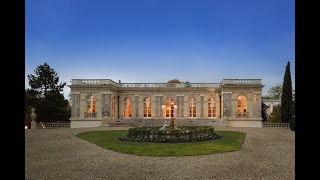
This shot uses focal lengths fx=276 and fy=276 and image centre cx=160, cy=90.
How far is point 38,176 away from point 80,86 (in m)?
34.5

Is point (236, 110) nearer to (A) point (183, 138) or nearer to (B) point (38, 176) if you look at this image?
(A) point (183, 138)

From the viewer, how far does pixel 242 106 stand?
140 feet

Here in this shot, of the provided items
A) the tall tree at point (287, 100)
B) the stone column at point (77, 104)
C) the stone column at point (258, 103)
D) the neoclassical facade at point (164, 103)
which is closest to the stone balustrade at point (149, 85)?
the neoclassical facade at point (164, 103)

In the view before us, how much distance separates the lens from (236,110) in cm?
4231

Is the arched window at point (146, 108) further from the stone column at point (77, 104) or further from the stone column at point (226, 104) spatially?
the stone column at point (226, 104)

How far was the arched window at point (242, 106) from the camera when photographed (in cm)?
4238

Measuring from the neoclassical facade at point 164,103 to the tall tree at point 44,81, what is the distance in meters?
4.41

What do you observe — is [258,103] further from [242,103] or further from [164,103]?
[164,103]

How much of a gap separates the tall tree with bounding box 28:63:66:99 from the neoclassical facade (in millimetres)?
4409

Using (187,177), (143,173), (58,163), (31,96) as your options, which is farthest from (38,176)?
(31,96)

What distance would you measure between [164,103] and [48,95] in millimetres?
18452
